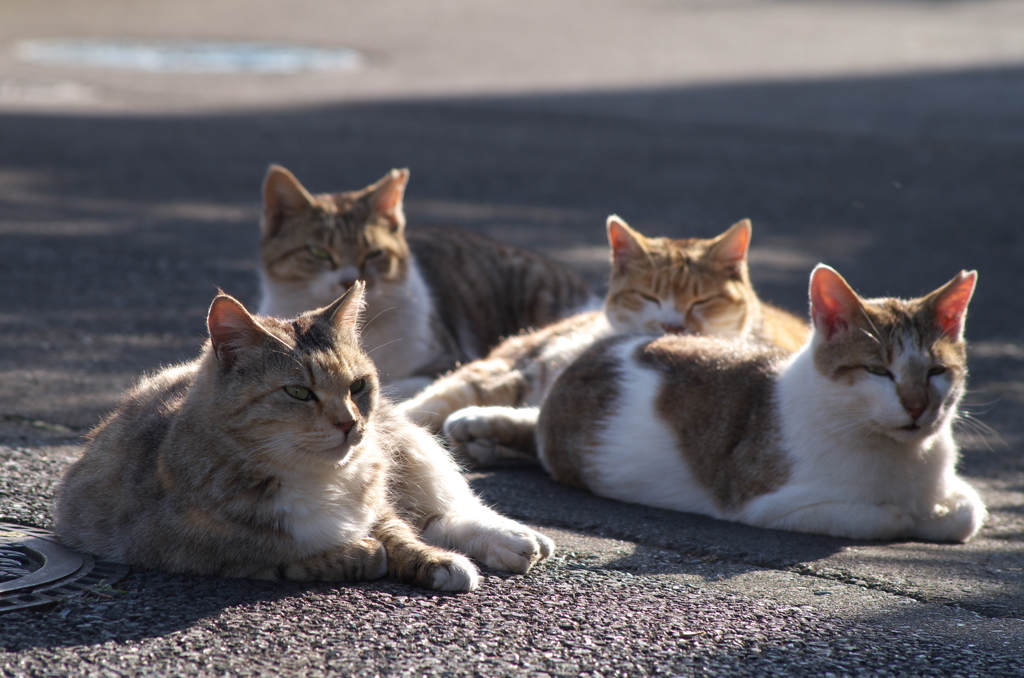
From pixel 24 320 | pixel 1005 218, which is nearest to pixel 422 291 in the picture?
pixel 24 320

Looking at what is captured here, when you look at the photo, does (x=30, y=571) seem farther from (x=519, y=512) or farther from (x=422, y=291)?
(x=422, y=291)

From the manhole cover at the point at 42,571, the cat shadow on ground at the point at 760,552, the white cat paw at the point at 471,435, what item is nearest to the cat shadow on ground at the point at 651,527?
the cat shadow on ground at the point at 760,552

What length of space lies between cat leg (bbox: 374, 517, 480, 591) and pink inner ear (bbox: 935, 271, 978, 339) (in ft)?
6.79

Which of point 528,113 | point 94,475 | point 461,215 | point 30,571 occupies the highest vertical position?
point 528,113

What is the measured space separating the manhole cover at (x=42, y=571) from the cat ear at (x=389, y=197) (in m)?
3.20

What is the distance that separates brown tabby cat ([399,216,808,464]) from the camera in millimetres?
5230

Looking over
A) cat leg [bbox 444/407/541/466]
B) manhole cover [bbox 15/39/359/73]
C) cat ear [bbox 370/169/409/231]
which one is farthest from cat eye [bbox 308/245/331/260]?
manhole cover [bbox 15/39/359/73]

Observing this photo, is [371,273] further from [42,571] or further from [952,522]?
[952,522]

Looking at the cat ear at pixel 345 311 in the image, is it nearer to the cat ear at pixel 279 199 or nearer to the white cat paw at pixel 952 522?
the white cat paw at pixel 952 522

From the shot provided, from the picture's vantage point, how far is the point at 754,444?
4.29 metres

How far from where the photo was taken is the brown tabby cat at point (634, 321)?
5.23 m

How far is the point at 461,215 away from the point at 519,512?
19.6ft

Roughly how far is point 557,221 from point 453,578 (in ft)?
22.7

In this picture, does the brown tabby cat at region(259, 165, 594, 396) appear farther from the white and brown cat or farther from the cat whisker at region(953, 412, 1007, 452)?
the cat whisker at region(953, 412, 1007, 452)
